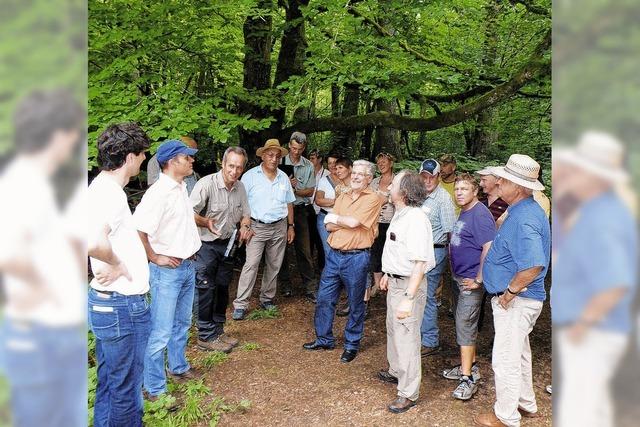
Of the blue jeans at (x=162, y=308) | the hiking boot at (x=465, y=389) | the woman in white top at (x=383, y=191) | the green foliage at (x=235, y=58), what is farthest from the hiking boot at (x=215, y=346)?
the hiking boot at (x=465, y=389)

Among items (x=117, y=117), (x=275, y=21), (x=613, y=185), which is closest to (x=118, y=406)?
(x=613, y=185)

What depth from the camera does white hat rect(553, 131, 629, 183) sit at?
0.84 metres

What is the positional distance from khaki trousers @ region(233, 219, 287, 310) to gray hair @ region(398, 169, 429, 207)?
2.46 m

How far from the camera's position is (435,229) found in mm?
4910

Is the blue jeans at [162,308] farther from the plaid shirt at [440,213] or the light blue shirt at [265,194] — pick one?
the plaid shirt at [440,213]

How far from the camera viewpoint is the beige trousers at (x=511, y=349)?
340 cm

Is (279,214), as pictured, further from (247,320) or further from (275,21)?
(275,21)

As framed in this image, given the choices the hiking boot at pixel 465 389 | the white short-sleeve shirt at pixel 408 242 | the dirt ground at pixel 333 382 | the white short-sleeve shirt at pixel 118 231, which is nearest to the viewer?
the white short-sleeve shirt at pixel 118 231

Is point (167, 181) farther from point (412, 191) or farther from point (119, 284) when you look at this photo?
point (412, 191)

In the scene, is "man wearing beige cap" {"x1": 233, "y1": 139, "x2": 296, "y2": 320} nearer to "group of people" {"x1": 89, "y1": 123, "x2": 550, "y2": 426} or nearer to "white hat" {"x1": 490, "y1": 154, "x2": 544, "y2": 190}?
"group of people" {"x1": 89, "y1": 123, "x2": 550, "y2": 426}

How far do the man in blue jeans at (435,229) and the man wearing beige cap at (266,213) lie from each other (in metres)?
1.77

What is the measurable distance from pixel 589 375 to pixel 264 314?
534cm

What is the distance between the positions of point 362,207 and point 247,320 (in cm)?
223

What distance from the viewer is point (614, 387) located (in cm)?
88
